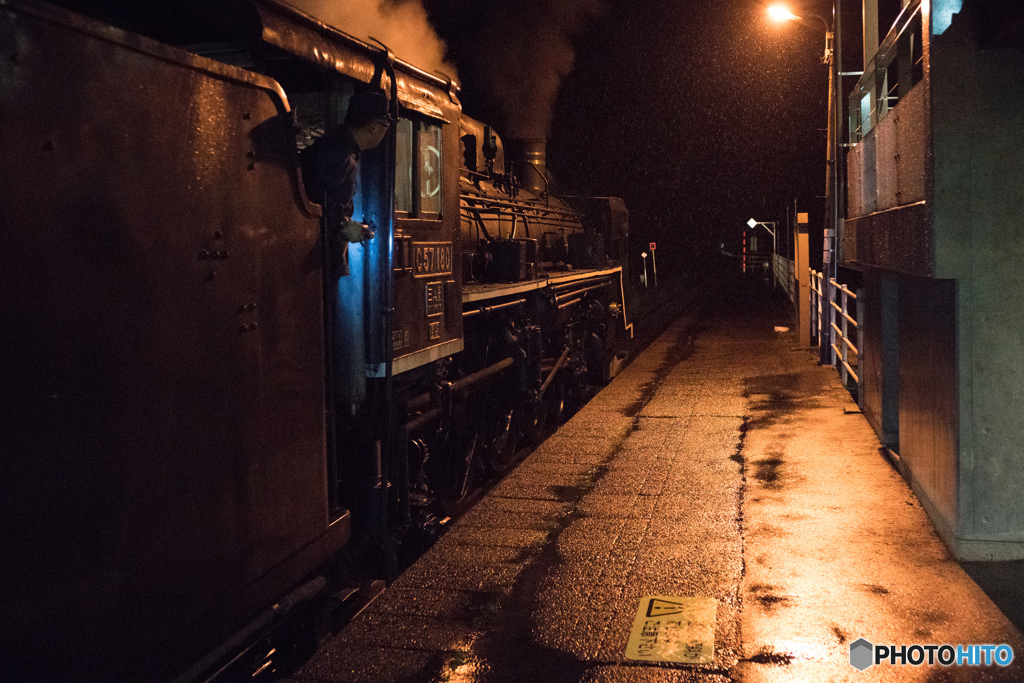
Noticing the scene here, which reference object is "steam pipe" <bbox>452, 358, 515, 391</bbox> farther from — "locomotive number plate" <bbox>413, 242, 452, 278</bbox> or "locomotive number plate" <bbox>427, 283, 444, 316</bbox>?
"locomotive number plate" <bbox>413, 242, 452, 278</bbox>

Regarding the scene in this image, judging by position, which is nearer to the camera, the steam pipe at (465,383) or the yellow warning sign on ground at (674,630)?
the yellow warning sign on ground at (674,630)

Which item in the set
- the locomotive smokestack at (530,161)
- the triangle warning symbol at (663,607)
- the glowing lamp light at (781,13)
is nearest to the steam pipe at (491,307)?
the triangle warning symbol at (663,607)

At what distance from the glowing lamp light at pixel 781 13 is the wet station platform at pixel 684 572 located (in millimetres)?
8688

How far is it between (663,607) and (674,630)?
0.26m

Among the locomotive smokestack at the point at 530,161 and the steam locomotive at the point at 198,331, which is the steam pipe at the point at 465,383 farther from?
the locomotive smokestack at the point at 530,161

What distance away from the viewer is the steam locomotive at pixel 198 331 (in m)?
2.15

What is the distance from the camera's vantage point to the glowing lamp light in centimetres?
1415

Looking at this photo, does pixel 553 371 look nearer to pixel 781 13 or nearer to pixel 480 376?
pixel 480 376

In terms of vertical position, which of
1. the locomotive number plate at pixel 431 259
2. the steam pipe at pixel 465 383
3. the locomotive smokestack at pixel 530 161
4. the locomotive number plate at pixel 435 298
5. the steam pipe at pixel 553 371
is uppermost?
the locomotive smokestack at pixel 530 161

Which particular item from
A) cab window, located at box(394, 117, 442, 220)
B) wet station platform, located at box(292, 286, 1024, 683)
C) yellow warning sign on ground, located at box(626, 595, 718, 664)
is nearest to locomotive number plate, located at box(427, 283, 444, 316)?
cab window, located at box(394, 117, 442, 220)

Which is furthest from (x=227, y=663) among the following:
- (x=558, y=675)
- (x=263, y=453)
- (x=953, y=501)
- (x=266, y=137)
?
(x=953, y=501)

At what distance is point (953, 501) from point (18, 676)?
4.34 m

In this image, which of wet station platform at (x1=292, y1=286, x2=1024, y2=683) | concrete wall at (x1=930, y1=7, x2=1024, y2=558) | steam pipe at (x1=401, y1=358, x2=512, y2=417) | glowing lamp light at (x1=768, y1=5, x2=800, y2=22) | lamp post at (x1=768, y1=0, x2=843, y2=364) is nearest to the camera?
wet station platform at (x1=292, y1=286, x2=1024, y2=683)

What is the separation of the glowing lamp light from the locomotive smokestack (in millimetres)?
4611
